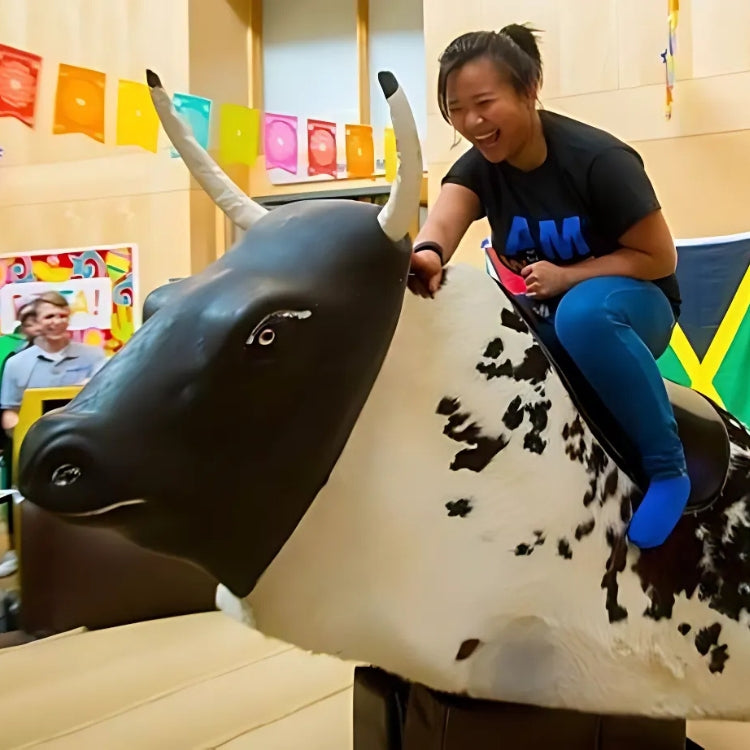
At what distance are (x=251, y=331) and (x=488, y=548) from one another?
11.8 inches

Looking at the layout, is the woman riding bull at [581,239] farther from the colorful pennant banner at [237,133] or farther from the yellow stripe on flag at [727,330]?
the colorful pennant banner at [237,133]

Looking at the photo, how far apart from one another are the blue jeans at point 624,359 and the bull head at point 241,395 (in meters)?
0.19

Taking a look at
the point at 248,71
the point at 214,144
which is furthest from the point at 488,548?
the point at 248,71

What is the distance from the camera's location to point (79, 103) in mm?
A: 2492

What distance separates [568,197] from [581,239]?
1.8 inches

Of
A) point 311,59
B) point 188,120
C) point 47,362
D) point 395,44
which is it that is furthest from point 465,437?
point 311,59

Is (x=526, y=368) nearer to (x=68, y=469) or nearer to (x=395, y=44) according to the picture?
(x=68, y=469)

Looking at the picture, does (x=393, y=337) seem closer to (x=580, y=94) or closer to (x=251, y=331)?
(x=251, y=331)

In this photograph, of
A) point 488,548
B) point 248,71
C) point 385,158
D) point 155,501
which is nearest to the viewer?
point 155,501

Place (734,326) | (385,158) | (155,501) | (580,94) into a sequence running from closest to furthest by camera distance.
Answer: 1. (155,501)
2. (734,326)
3. (580,94)
4. (385,158)

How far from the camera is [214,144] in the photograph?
2.63 meters

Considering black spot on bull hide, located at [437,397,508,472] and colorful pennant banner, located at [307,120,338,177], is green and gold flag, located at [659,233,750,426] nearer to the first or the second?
colorful pennant banner, located at [307,120,338,177]

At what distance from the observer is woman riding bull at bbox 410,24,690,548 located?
0.88 metres

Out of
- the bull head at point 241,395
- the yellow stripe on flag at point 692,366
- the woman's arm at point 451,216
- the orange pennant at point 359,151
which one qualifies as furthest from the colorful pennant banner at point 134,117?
the bull head at point 241,395
